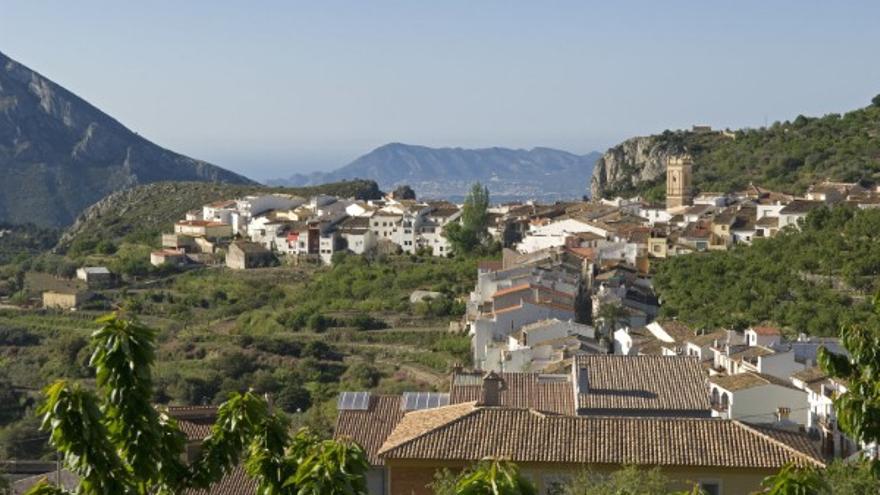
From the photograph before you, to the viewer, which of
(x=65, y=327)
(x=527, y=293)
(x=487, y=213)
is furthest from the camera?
(x=487, y=213)

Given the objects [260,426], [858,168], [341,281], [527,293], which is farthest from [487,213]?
[260,426]

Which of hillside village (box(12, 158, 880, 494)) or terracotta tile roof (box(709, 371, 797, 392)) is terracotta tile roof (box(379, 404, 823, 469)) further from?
terracotta tile roof (box(709, 371, 797, 392))

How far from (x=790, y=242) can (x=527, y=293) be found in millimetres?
10228

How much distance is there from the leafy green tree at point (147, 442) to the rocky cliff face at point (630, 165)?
243ft

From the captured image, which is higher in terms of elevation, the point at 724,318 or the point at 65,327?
the point at 724,318

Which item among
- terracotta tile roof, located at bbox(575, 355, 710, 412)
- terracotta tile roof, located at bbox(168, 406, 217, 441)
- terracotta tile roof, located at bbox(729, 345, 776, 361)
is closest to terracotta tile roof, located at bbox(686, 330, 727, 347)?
terracotta tile roof, located at bbox(729, 345, 776, 361)

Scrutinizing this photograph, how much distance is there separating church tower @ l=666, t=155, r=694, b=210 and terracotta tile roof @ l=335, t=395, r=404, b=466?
45.7 m

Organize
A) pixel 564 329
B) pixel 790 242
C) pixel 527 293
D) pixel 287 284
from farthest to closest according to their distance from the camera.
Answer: pixel 287 284 < pixel 790 242 < pixel 527 293 < pixel 564 329

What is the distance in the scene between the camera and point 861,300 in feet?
106

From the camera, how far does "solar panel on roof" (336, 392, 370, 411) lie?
16.8m

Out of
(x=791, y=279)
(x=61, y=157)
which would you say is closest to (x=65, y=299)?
(x=791, y=279)

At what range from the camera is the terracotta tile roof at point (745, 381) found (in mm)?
20922

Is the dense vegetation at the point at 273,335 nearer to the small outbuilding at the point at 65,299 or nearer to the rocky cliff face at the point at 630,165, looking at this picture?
the small outbuilding at the point at 65,299

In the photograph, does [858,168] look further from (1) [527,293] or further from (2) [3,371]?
(2) [3,371]
